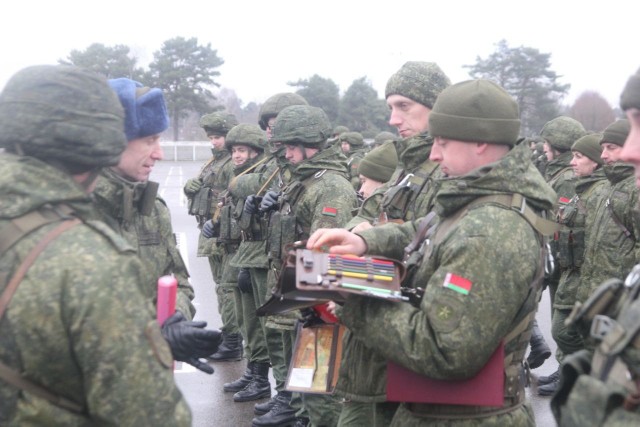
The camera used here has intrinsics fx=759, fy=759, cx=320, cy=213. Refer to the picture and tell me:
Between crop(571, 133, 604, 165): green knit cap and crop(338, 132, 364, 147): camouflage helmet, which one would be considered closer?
crop(571, 133, 604, 165): green knit cap

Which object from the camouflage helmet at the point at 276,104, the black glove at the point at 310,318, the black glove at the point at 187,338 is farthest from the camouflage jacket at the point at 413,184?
the camouflage helmet at the point at 276,104

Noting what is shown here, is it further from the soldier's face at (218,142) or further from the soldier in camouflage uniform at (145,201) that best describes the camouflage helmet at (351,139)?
the soldier in camouflage uniform at (145,201)

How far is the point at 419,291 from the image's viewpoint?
3000mm

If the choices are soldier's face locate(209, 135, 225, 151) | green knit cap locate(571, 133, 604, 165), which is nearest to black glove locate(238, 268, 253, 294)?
soldier's face locate(209, 135, 225, 151)

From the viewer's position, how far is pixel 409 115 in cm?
455

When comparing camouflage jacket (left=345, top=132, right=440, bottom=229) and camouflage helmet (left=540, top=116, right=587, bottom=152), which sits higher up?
camouflage jacket (left=345, top=132, right=440, bottom=229)

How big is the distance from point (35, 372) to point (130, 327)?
0.29 m

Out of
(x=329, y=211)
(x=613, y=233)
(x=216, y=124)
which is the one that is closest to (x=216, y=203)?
(x=216, y=124)

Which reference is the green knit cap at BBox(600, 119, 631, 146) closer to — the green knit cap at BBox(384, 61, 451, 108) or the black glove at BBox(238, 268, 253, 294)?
the green knit cap at BBox(384, 61, 451, 108)

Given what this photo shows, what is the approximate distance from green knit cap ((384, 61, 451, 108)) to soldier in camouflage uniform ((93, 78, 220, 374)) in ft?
4.96

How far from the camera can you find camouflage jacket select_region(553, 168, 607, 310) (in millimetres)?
7227

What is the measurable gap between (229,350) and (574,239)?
3.86 metres

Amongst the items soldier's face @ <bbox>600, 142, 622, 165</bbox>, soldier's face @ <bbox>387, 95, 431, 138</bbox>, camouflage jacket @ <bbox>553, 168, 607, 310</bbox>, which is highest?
soldier's face @ <bbox>387, 95, 431, 138</bbox>

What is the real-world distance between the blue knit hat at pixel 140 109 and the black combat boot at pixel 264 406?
362 centimetres
